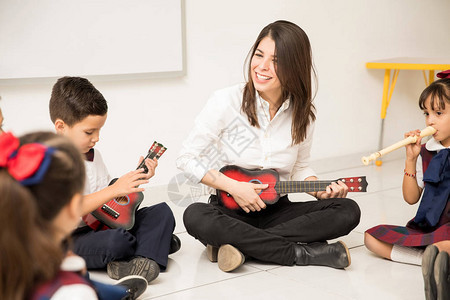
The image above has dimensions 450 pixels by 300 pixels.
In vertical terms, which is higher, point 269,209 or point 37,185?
point 37,185

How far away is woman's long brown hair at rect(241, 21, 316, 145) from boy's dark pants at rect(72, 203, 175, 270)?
16.9 inches

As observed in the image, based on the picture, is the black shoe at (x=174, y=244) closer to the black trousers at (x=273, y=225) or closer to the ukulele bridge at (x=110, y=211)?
the black trousers at (x=273, y=225)

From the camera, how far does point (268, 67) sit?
1893mm

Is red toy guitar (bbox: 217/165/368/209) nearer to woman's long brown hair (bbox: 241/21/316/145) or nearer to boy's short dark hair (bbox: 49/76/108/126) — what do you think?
woman's long brown hair (bbox: 241/21/316/145)

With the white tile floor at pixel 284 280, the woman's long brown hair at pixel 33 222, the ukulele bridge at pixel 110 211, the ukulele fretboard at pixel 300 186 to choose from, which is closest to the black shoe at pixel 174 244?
the white tile floor at pixel 284 280

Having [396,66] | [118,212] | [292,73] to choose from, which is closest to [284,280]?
[118,212]

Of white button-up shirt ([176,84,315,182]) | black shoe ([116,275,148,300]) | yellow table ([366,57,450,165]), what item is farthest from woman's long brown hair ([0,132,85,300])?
yellow table ([366,57,450,165])

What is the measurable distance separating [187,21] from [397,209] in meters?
1.21

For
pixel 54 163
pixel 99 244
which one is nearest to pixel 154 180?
pixel 99 244

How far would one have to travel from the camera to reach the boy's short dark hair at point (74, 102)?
1.71 meters

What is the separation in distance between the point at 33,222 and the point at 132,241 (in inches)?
37.6

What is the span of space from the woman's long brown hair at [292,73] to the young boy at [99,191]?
40 cm

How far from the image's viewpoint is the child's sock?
189cm

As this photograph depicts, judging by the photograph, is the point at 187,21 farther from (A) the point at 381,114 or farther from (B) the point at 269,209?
(A) the point at 381,114
